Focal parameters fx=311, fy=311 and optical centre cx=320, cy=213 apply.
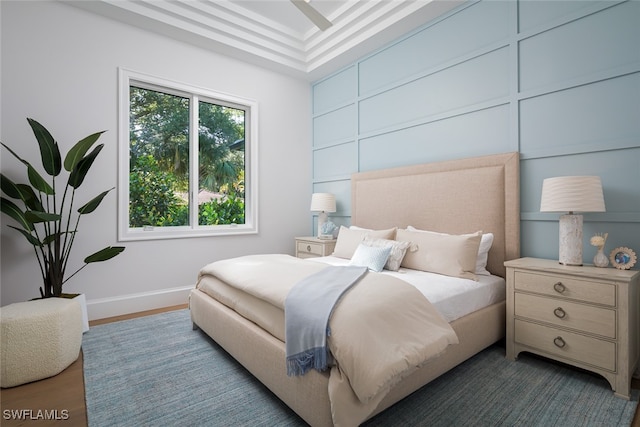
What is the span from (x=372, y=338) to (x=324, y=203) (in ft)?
8.92

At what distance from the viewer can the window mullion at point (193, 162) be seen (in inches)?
145

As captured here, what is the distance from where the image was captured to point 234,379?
1.94 metres

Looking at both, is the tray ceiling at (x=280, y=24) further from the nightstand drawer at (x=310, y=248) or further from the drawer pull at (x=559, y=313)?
the drawer pull at (x=559, y=313)

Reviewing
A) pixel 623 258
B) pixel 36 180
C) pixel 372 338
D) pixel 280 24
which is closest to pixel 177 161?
pixel 36 180

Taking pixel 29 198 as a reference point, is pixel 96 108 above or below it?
above

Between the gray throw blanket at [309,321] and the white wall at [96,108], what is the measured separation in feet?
7.77

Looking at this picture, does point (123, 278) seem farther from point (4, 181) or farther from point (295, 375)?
point (295, 375)

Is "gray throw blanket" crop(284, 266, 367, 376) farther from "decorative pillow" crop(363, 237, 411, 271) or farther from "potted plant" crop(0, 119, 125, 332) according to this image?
"potted plant" crop(0, 119, 125, 332)

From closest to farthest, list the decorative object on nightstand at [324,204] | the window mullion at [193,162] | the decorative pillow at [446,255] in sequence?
the decorative pillow at [446,255]
the window mullion at [193,162]
the decorative object on nightstand at [324,204]

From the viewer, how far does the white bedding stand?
1905mm

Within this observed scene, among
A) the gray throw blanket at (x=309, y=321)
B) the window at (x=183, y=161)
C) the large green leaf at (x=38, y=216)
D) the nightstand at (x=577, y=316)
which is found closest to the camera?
the gray throw blanket at (x=309, y=321)

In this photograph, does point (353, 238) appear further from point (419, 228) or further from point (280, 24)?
point (280, 24)

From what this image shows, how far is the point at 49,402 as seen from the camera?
173 cm

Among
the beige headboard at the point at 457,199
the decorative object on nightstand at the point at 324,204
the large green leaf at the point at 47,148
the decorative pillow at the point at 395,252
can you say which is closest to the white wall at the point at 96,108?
the large green leaf at the point at 47,148
